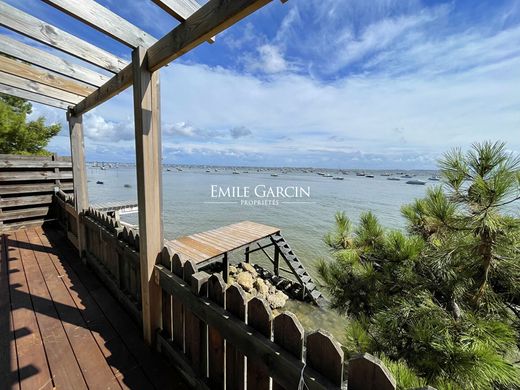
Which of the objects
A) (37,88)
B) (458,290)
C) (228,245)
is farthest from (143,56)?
(228,245)

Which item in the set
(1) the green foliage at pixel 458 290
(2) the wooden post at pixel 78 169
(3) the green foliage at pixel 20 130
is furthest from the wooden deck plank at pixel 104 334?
A: (3) the green foliage at pixel 20 130

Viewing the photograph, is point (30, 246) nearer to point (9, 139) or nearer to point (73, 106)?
point (73, 106)

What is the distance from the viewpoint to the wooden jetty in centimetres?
113

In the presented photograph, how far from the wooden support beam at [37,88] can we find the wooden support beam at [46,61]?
87 cm

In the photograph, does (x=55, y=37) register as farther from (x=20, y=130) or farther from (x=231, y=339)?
(x=20, y=130)

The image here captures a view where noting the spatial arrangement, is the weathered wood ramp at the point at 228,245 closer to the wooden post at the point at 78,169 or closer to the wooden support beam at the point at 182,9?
the wooden post at the point at 78,169

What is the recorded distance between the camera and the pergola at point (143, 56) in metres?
1.33

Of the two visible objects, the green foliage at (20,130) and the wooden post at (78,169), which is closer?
the wooden post at (78,169)

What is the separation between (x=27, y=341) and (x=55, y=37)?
2.74m

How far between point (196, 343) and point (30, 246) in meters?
4.42

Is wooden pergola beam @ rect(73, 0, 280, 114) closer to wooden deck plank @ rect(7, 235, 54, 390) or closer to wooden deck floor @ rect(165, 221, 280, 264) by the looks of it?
wooden deck plank @ rect(7, 235, 54, 390)

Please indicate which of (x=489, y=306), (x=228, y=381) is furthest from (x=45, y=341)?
(x=489, y=306)

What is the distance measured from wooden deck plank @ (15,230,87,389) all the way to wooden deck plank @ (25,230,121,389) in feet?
0.10

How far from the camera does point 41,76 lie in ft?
10.1
